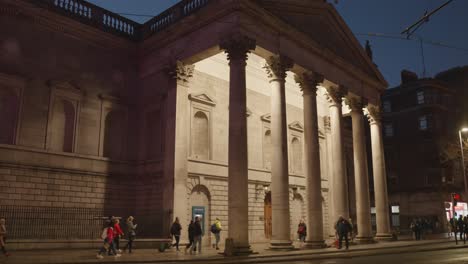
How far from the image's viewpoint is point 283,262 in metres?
15.0

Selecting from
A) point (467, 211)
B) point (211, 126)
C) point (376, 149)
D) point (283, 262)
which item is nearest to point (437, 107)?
point (467, 211)

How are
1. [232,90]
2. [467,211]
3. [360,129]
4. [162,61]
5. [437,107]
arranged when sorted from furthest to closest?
[437,107], [467,211], [360,129], [162,61], [232,90]

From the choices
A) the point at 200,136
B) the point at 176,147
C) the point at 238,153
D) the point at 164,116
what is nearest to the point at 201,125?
the point at 200,136

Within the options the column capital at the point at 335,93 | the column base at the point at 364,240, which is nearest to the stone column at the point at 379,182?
the column base at the point at 364,240

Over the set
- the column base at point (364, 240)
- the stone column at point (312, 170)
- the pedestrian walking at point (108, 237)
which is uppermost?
the stone column at point (312, 170)

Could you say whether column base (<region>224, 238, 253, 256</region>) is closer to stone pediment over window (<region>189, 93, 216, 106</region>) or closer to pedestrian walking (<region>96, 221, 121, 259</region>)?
pedestrian walking (<region>96, 221, 121, 259</region>)

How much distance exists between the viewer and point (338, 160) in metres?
25.8

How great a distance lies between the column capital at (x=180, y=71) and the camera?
23.1 metres

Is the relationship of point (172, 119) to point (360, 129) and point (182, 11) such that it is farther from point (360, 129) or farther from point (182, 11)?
point (360, 129)

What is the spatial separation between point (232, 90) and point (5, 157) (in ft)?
37.3

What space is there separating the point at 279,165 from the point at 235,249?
4.91 metres

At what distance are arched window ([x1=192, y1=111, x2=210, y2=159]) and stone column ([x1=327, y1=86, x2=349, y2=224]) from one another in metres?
8.01

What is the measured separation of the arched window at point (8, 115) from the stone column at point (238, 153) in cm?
1090

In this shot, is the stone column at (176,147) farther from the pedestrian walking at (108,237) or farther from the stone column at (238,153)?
the pedestrian walking at (108,237)
